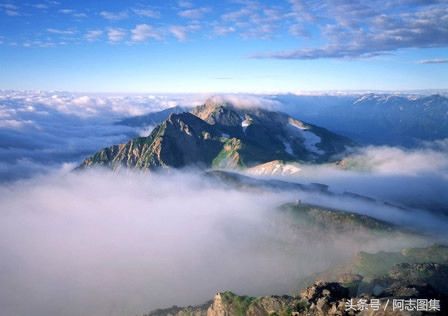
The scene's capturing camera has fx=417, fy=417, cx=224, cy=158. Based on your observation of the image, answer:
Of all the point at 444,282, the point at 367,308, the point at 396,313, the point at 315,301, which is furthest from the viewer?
the point at 444,282

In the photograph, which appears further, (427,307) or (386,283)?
(386,283)

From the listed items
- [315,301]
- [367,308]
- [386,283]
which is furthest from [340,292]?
[386,283]

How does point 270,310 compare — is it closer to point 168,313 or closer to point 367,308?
point 367,308

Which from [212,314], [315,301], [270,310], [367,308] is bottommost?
[212,314]

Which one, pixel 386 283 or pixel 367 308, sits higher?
pixel 367 308

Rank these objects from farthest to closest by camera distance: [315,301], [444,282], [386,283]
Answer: [444,282]
[386,283]
[315,301]

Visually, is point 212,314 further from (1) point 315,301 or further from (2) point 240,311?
(1) point 315,301
